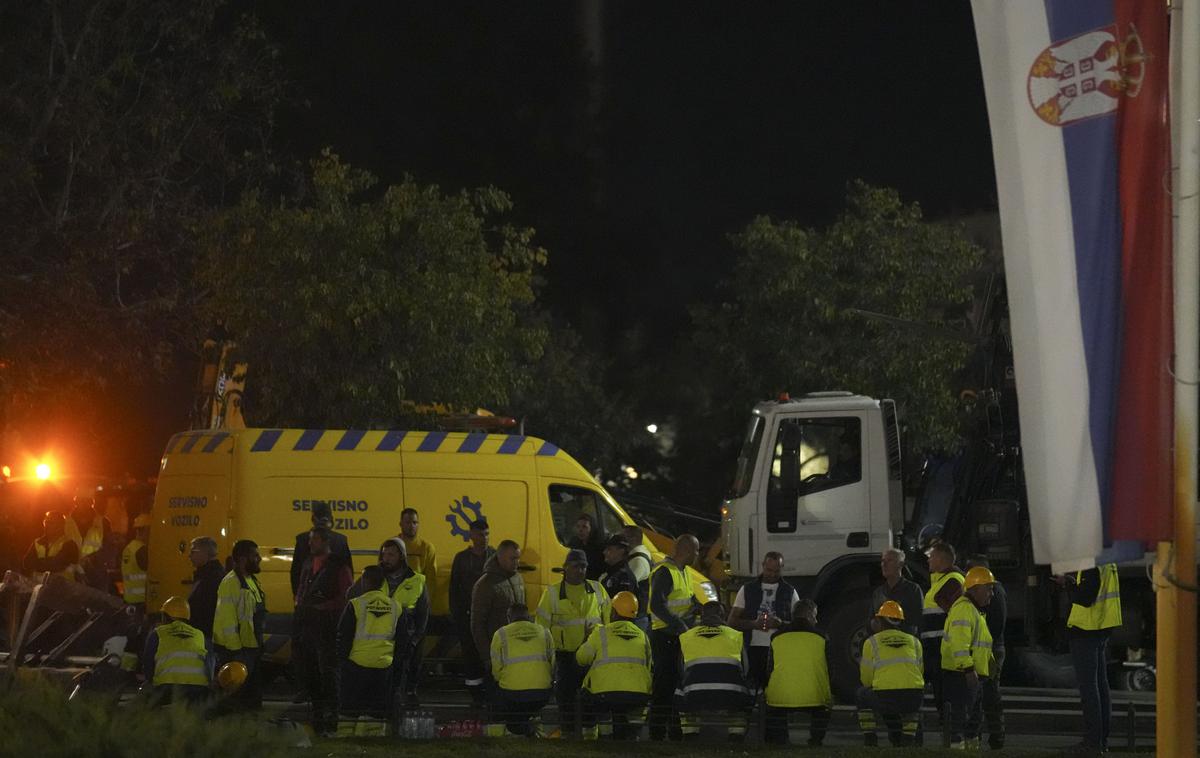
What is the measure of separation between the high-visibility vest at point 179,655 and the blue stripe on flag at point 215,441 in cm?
482

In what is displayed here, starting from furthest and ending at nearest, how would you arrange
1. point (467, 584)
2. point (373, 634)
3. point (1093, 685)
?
1. point (467, 584)
2. point (373, 634)
3. point (1093, 685)

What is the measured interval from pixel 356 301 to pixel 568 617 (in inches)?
417

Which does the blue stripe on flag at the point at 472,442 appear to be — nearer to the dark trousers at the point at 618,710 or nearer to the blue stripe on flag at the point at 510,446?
the blue stripe on flag at the point at 510,446

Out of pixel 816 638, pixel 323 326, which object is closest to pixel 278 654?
pixel 816 638

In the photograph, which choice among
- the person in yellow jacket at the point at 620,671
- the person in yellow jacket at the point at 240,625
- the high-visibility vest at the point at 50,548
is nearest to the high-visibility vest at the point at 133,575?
the high-visibility vest at the point at 50,548

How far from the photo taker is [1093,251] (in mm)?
5559

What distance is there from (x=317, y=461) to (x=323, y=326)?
274 inches

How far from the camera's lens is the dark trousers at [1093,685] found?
37.4ft

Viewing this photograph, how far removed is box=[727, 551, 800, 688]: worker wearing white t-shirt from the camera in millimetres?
13297

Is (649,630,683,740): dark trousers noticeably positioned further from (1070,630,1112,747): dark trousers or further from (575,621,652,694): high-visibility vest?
(1070,630,1112,747): dark trousers

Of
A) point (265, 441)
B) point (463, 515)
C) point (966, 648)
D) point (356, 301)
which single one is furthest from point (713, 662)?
point (356, 301)

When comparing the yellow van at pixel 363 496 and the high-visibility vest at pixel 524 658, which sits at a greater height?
the yellow van at pixel 363 496

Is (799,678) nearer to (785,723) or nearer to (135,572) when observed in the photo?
(785,723)

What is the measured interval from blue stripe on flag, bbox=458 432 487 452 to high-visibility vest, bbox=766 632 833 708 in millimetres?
5590
